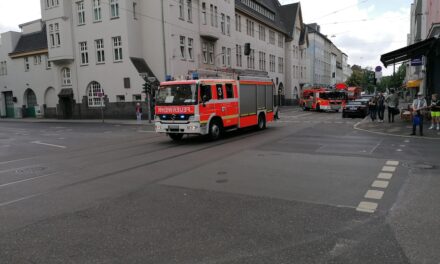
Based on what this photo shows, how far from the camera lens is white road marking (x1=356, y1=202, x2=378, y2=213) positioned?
19.1ft

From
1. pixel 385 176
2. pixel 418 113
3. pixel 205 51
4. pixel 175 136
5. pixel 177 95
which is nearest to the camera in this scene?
pixel 385 176

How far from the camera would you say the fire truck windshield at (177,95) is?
1477 cm

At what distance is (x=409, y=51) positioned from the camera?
19812mm

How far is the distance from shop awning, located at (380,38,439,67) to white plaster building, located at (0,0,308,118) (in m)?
14.9

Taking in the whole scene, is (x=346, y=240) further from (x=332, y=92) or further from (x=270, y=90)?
(x=332, y=92)

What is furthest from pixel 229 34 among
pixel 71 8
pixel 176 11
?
pixel 71 8

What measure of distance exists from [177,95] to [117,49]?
23220 millimetres

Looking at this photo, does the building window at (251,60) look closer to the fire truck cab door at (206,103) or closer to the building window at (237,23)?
the building window at (237,23)

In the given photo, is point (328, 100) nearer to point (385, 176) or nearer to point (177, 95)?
point (177, 95)

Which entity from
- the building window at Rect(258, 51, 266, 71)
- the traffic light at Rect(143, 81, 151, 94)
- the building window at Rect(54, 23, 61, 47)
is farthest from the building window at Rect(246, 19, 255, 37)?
the traffic light at Rect(143, 81, 151, 94)

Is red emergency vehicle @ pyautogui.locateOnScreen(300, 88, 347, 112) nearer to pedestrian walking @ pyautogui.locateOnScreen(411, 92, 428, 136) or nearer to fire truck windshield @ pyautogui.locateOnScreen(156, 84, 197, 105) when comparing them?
pedestrian walking @ pyautogui.locateOnScreen(411, 92, 428, 136)

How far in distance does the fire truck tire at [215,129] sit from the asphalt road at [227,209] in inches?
161

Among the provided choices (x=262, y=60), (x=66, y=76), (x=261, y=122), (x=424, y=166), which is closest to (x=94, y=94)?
(x=66, y=76)

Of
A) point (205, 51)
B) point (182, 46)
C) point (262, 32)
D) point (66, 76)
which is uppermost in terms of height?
point (262, 32)
